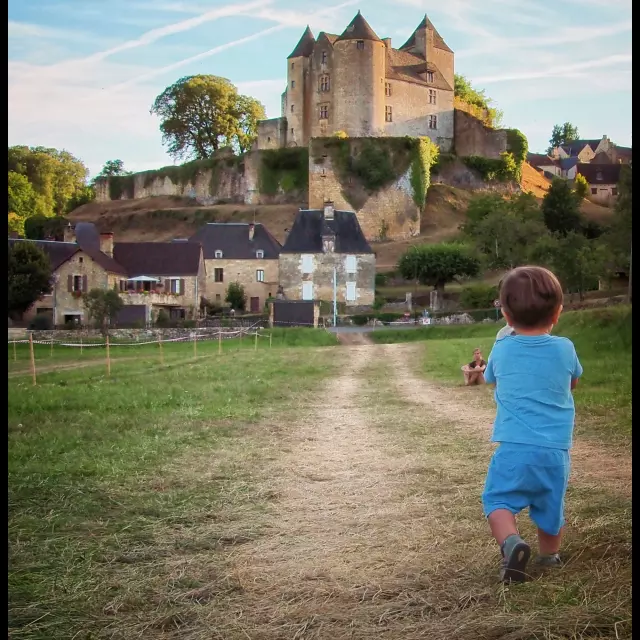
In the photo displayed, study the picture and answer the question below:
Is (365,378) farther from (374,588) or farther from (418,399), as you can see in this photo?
(374,588)

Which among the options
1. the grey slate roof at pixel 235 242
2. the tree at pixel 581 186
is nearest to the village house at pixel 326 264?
the grey slate roof at pixel 235 242

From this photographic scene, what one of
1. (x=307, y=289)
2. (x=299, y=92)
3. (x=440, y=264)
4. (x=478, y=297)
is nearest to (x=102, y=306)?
(x=307, y=289)

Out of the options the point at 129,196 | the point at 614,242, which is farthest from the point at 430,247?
the point at 129,196

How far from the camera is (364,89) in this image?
58281 mm

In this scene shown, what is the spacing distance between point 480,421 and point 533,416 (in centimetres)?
426

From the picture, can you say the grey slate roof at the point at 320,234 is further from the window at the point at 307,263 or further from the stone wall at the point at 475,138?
the stone wall at the point at 475,138

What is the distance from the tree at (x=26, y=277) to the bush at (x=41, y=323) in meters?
0.85

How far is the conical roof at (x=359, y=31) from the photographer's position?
57406 millimetres

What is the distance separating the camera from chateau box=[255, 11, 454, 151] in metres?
58.0

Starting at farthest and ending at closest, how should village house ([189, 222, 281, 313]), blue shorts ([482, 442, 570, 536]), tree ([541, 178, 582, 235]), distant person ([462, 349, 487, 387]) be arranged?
tree ([541, 178, 582, 235])
village house ([189, 222, 281, 313])
distant person ([462, 349, 487, 387])
blue shorts ([482, 442, 570, 536])

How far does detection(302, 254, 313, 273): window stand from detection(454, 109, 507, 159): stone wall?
23.6 meters

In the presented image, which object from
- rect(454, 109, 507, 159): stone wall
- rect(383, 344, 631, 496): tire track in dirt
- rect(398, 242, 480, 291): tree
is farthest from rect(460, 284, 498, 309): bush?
rect(454, 109, 507, 159): stone wall

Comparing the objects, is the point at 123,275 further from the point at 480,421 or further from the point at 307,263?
the point at 480,421

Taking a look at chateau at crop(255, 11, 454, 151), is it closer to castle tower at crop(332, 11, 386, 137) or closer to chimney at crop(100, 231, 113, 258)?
castle tower at crop(332, 11, 386, 137)
